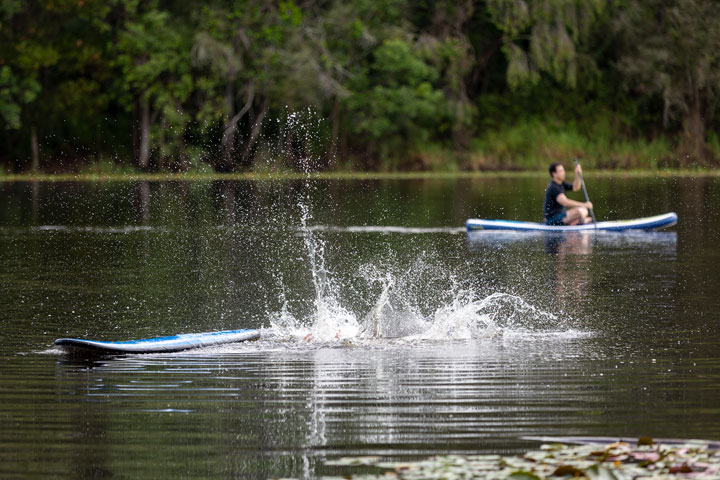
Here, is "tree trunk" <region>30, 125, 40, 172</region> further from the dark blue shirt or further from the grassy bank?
the dark blue shirt

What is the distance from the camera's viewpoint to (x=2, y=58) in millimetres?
51156

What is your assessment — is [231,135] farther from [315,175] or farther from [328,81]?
[328,81]

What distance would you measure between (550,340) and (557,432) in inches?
167

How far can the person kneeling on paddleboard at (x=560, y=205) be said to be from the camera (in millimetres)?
26047

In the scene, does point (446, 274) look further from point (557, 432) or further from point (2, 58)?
point (2, 58)

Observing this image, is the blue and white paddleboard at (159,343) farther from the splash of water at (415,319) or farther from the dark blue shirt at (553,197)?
the dark blue shirt at (553,197)

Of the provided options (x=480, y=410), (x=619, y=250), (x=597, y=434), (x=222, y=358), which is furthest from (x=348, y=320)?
(x=619, y=250)

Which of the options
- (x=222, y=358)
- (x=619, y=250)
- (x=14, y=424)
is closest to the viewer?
(x=14, y=424)

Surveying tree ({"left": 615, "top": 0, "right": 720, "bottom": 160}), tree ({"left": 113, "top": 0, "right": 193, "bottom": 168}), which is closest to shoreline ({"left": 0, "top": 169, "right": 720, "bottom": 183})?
tree ({"left": 113, "top": 0, "right": 193, "bottom": 168})

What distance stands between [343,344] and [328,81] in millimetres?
38014

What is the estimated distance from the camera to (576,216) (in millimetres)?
26688

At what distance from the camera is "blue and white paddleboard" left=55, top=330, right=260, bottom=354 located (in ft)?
40.0

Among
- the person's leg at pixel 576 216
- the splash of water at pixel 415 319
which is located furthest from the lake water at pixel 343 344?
the person's leg at pixel 576 216

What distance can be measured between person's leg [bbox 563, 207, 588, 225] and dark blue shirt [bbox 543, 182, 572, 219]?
0.28 meters
